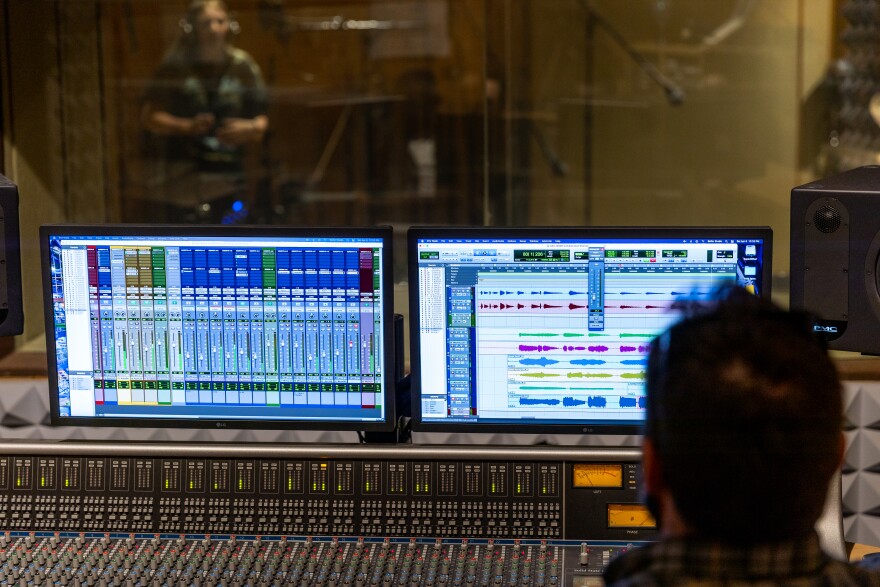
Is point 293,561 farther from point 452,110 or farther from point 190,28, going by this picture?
point 190,28

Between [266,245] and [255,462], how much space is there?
1.20 ft

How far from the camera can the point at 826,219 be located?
5.64 feet

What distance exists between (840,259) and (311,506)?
95 centimetres

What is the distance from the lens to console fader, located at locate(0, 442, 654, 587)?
67.3 inches

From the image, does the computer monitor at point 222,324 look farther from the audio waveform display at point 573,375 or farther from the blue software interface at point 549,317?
the audio waveform display at point 573,375

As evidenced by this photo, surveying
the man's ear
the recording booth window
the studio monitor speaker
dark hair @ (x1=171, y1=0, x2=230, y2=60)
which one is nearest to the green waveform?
the studio monitor speaker

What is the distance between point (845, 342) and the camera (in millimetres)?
1724

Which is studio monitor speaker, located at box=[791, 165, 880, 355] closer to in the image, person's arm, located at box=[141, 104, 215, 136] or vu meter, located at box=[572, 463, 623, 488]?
vu meter, located at box=[572, 463, 623, 488]

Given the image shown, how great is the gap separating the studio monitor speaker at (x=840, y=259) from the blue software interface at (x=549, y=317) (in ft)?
0.25

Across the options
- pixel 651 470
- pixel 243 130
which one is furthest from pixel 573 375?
pixel 243 130

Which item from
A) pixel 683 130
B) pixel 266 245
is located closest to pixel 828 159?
pixel 683 130

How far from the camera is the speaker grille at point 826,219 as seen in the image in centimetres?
171

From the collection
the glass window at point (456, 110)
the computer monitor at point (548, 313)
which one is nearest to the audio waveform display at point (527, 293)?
Result: the computer monitor at point (548, 313)

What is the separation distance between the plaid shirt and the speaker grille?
0.91m
